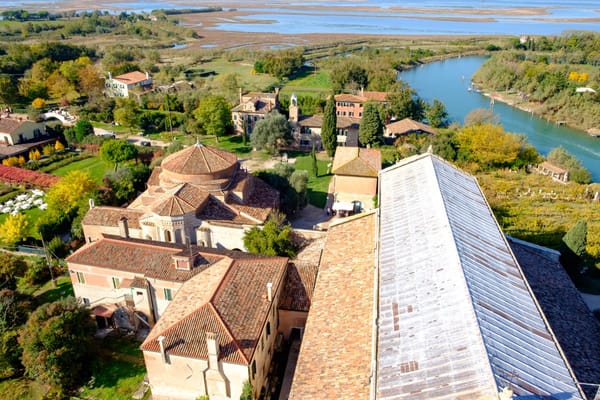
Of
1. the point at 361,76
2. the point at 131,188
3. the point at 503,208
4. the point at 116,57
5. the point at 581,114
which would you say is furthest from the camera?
the point at 116,57

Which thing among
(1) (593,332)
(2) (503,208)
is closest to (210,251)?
(1) (593,332)

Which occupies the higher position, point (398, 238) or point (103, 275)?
point (398, 238)

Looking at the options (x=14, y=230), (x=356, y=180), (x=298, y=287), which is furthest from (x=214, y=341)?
(x=356, y=180)

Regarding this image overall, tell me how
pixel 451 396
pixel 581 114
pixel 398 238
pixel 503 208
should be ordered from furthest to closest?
pixel 581 114 → pixel 503 208 → pixel 398 238 → pixel 451 396

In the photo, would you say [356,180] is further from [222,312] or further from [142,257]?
[222,312]

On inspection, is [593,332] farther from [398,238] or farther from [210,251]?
[210,251]

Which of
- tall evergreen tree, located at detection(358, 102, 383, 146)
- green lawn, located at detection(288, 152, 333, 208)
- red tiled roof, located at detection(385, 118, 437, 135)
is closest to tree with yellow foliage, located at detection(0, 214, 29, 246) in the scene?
green lawn, located at detection(288, 152, 333, 208)
